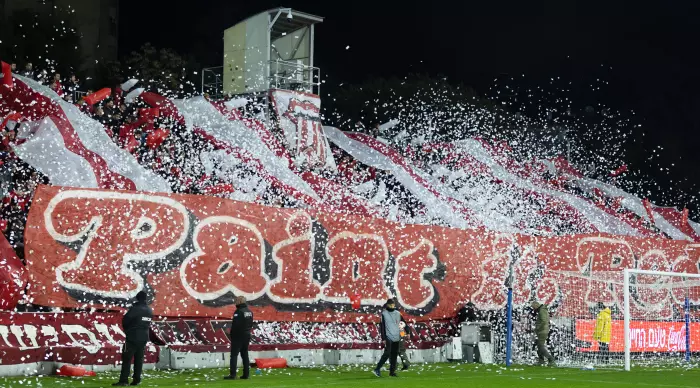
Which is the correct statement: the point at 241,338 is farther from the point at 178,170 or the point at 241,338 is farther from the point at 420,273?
the point at 178,170

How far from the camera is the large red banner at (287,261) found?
17.1 m

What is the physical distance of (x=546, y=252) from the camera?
25609mm

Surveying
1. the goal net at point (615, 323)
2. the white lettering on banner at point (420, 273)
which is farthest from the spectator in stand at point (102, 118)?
the goal net at point (615, 323)

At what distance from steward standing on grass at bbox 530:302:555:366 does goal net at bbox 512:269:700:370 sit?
182 mm

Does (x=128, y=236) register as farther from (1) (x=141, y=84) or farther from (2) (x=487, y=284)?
(1) (x=141, y=84)

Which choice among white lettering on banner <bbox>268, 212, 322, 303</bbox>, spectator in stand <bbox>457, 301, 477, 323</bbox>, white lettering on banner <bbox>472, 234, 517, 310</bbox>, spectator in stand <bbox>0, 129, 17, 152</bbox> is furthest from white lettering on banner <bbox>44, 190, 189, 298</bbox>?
white lettering on banner <bbox>472, 234, 517, 310</bbox>

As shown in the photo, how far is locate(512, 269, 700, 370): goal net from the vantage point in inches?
886

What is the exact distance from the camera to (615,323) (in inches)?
905

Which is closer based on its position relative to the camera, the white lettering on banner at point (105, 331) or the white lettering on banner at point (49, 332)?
the white lettering on banner at point (49, 332)

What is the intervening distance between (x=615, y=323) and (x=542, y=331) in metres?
2.66

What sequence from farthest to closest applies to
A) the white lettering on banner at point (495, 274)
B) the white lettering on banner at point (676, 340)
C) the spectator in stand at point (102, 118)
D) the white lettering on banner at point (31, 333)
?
the white lettering on banner at point (676, 340), the white lettering on banner at point (495, 274), the spectator in stand at point (102, 118), the white lettering on banner at point (31, 333)

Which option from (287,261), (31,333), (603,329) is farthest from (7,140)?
(603,329)

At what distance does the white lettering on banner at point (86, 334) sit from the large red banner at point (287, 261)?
48cm

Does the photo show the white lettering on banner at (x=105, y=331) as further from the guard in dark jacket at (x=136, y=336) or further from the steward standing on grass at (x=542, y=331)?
the steward standing on grass at (x=542, y=331)
